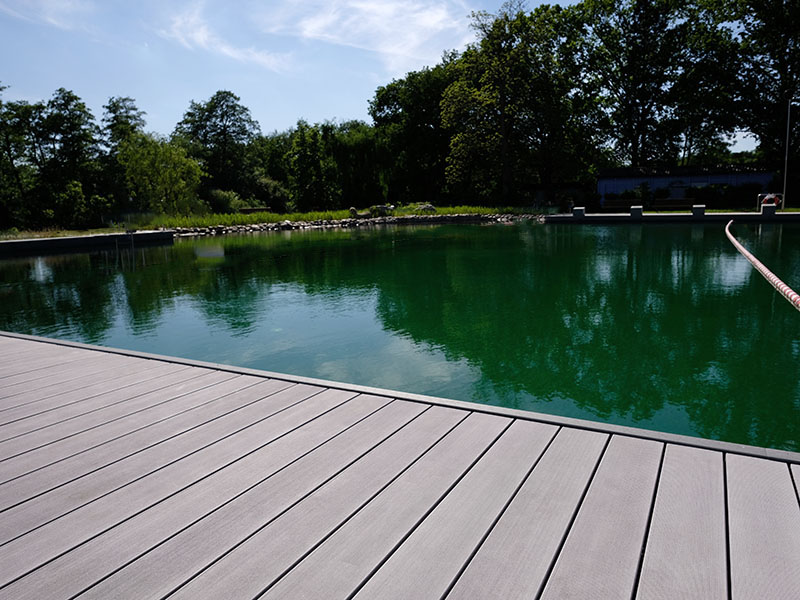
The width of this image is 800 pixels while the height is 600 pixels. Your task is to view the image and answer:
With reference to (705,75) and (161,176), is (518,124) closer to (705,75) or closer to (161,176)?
(705,75)

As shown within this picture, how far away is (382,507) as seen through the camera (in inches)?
69.9

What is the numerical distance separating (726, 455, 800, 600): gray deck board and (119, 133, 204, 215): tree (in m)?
31.2

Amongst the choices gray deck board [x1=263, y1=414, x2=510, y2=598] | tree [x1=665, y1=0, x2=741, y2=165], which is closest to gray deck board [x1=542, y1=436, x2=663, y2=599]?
gray deck board [x1=263, y1=414, x2=510, y2=598]

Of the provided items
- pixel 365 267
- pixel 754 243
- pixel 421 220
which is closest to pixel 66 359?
pixel 365 267

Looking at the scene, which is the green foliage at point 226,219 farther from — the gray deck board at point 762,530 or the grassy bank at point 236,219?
the gray deck board at point 762,530

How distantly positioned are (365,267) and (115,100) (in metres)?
33.6

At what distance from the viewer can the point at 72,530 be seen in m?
1.71

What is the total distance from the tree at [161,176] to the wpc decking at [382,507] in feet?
97.0

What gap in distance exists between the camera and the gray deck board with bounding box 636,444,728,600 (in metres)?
1.35

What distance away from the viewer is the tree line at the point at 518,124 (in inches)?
1136

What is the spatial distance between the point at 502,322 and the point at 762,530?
5.20 metres

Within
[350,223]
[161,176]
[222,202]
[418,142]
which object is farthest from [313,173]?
[350,223]

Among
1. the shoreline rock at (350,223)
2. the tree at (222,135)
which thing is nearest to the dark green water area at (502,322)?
the shoreline rock at (350,223)

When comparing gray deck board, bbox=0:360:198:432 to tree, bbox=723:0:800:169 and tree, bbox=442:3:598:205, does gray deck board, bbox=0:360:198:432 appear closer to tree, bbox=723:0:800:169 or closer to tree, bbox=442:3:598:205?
tree, bbox=442:3:598:205
